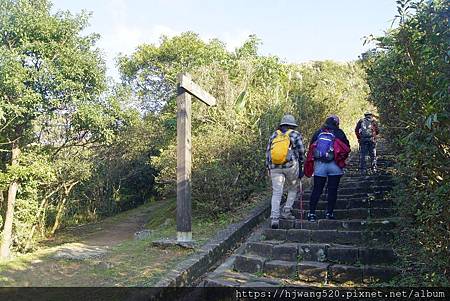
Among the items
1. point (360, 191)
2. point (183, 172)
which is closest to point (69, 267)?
point (183, 172)

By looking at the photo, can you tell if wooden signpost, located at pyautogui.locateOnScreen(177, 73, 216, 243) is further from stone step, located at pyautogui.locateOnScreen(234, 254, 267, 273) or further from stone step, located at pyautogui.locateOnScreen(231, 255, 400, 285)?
stone step, located at pyautogui.locateOnScreen(231, 255, 400, 285)

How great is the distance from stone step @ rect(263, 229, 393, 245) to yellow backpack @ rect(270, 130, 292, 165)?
3.59ft

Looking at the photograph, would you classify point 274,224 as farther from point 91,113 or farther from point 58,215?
point 58,215

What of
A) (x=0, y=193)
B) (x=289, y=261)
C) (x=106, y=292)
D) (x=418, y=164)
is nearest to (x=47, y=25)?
(x=0, y=193)

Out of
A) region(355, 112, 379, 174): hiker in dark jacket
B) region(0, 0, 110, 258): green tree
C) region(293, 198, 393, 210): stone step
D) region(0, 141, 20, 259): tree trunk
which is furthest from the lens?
region(0, 141, 20, 259): tree trunk

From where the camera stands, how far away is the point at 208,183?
840 cm

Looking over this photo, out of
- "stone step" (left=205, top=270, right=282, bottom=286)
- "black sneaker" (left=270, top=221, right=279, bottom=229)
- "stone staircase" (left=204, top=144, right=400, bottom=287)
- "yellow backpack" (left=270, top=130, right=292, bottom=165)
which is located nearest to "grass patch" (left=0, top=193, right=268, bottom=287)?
"stone step" (left=205, top=270, right=282, bottom=286)

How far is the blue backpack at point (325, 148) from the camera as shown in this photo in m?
6.30

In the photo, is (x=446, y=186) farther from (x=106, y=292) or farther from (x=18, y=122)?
(x=18, y=122)

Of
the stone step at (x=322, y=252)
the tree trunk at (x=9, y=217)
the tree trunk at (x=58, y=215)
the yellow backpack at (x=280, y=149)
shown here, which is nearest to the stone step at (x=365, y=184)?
the yellow backpack at (x=280, y=149)

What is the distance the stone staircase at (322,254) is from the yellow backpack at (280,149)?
100 cm

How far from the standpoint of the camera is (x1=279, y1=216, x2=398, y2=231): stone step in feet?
17.8

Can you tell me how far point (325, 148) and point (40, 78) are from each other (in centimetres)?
813

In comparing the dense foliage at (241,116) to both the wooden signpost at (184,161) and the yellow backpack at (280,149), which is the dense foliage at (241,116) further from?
the yellow backpack at (280,149)
